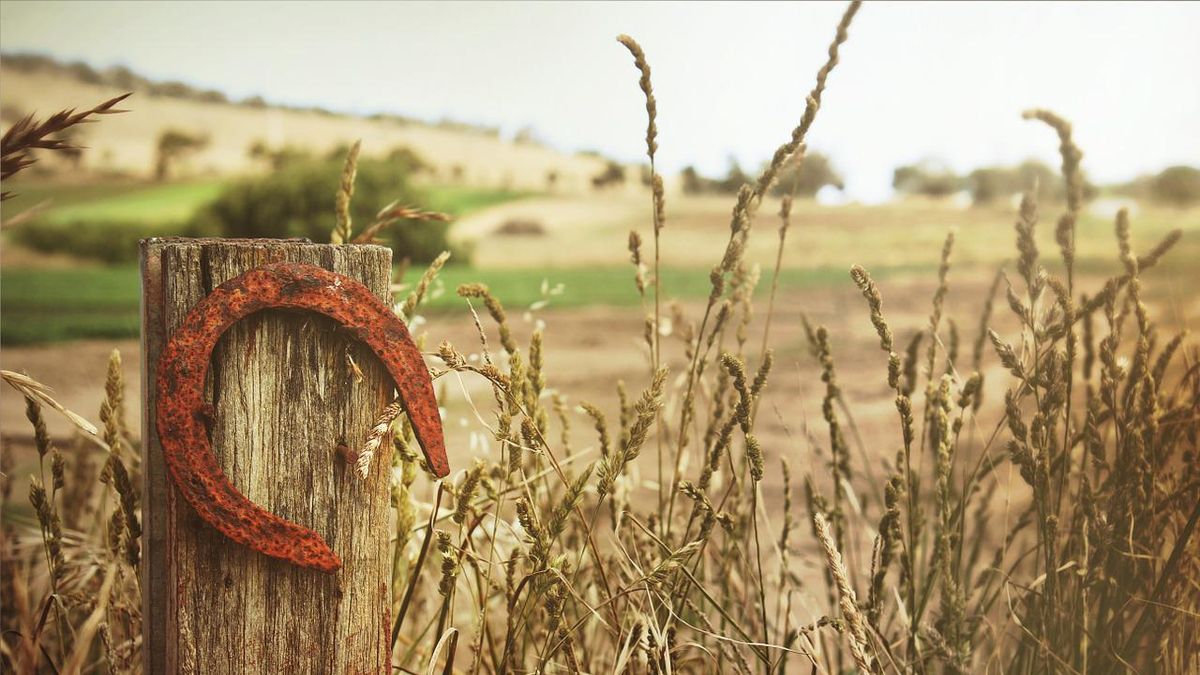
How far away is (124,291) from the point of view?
14.3 m

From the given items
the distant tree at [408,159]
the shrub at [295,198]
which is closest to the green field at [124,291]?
the distant tree at [408,159]

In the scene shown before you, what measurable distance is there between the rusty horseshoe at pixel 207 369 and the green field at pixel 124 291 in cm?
1000

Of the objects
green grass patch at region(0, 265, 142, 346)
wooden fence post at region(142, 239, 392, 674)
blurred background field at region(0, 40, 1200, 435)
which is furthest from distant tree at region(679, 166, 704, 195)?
wooden fence post at region(142, 239, 392, 674)

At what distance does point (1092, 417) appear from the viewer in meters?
1.70

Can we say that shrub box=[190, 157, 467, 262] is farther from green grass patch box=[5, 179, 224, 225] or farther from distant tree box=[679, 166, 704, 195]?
distant tree box=[679, 166, 704, 195]

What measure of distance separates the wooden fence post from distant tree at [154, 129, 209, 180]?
13.9 m

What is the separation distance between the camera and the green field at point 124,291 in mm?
11828

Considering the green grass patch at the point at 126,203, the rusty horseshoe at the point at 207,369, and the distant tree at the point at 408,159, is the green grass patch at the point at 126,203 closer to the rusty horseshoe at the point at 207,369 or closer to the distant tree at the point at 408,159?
the distant tree at the point at 408,159

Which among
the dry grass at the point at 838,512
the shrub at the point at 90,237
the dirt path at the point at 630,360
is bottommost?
the dirt path at the point at 630,360

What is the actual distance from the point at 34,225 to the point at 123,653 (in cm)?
1551

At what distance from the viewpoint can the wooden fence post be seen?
4.08 feet

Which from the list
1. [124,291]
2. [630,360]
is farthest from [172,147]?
[630,360]

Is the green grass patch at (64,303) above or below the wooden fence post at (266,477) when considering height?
below

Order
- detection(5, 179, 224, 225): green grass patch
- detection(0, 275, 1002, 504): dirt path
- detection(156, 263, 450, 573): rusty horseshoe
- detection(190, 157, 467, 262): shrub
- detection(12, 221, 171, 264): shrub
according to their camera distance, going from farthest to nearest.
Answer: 1. detection(190, 157, 467, 262): shrub
2. detection(12, 221, 171, 264): shrub
3. detection(5, 179, 224, 225): green grass patch
4. detection(0, 275, 1002, 504): dirt path
5. detection(156, 263, 450, 573): rusty horseshoe
